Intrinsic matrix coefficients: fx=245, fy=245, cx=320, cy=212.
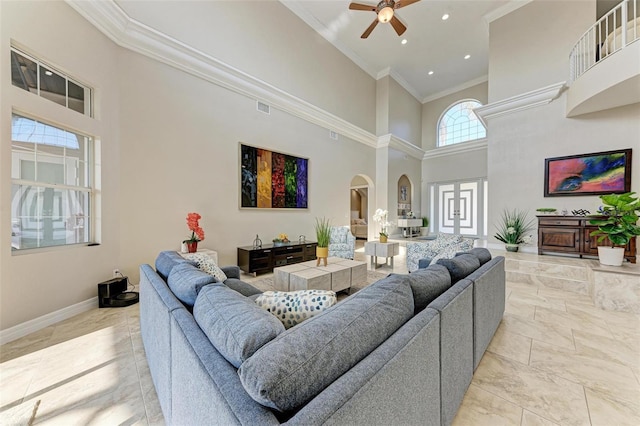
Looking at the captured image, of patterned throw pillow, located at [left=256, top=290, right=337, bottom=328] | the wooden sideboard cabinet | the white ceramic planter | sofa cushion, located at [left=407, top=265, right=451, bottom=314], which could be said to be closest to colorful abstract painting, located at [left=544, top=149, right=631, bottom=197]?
the wooden sideboard cabinet

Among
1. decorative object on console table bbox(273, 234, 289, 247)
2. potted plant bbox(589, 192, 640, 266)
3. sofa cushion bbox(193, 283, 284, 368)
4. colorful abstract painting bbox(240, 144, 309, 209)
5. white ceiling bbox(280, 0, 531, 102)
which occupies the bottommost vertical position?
decorative object on console table bbox(273, 234, 289, 247)

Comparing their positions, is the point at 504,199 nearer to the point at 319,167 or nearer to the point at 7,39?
the point at 319,167

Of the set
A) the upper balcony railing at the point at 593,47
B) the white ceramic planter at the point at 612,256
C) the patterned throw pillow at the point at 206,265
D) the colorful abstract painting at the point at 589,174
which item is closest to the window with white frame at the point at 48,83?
the patterned throw pillow at the point at 206,265

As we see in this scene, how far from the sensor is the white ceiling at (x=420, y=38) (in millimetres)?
5723

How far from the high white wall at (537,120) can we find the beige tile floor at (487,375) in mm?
3347

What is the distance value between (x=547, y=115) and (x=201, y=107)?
6869 mm

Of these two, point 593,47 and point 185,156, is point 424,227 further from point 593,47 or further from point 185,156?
point 185,156

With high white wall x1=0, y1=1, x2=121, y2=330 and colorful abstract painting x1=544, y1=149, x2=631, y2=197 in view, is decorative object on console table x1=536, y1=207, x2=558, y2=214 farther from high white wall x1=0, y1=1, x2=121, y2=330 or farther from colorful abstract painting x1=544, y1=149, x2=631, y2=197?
high white wall x1=0, y1=1, x2=121, y2=330

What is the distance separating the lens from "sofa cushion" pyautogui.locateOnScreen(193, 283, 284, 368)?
2.68 feet

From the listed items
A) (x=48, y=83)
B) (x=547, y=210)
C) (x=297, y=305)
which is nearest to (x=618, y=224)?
(x=547, y=210)

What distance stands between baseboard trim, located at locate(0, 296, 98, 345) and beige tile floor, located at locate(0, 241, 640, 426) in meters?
0.07

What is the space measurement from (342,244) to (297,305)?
427 centimetres

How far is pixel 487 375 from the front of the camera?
183cm

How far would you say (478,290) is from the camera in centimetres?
183
